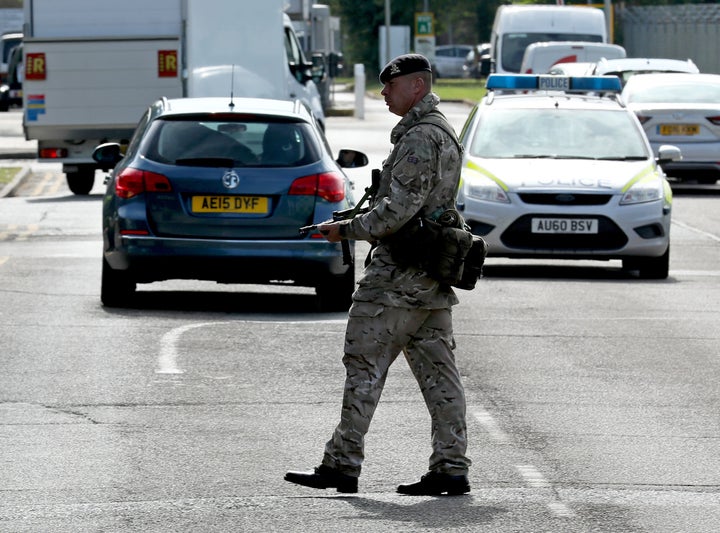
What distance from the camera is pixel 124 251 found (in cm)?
1237

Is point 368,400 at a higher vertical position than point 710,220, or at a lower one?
higher

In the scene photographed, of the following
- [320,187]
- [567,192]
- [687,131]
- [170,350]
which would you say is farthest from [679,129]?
[170,350]

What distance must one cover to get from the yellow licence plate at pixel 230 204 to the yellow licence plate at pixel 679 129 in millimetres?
13956

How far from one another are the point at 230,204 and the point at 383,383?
18.3ft

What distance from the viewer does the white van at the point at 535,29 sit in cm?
4059

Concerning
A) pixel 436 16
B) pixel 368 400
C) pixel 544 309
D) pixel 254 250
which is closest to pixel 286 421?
pixel 368 400

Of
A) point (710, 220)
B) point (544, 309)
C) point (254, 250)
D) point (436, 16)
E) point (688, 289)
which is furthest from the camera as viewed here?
point (436, 16)

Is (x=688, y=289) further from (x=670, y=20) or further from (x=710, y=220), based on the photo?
(x=670, y=20)

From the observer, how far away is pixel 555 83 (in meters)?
18.2

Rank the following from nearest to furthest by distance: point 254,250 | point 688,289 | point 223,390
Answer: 1. point 223,390
2. point 254,250
3. point 688,289

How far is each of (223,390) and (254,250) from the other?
9.98 ft

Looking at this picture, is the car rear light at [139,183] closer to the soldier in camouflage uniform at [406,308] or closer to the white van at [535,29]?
the soldier in camouflage uniform at [406,308]

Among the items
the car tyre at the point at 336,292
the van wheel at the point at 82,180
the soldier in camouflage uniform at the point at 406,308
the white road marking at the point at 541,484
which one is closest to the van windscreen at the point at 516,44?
the van wheel at the point at 82,180

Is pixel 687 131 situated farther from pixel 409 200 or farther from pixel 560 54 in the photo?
pixel 409 200
